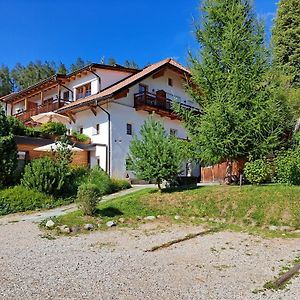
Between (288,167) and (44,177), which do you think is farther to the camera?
(288,167)

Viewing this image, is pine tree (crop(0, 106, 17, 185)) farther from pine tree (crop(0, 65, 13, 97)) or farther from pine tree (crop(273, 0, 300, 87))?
pine tree (crop(0, 65, 13, 97))

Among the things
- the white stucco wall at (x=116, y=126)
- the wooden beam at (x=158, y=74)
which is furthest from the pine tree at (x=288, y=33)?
the white stucco wall at (x=116, y=126)

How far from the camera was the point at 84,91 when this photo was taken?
30.6m

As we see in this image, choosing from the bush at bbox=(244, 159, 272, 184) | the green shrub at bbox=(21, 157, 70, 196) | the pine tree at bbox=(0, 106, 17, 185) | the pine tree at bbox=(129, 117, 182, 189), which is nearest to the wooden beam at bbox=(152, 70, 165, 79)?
the pine tree at bbox=(129, 117, 182, 189)

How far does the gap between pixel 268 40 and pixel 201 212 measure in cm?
930

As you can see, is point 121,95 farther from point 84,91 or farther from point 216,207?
point 216,207

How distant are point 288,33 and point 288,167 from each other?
21.6m

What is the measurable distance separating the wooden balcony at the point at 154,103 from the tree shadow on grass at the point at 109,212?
46.5 ft

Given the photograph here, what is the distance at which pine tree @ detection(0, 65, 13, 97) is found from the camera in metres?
64.6

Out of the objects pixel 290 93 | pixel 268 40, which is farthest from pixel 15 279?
pixel 290 93

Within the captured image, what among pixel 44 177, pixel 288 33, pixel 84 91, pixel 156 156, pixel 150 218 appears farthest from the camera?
pixel 288 33

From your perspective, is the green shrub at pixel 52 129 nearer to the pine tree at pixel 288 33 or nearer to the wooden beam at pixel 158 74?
the wooden beam at pixel 158 74

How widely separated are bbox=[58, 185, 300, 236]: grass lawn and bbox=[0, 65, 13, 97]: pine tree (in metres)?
56.2

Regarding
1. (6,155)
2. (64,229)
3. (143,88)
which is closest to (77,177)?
(6,155)
